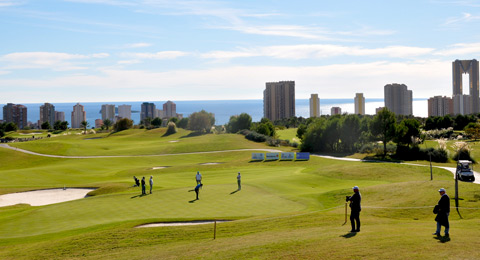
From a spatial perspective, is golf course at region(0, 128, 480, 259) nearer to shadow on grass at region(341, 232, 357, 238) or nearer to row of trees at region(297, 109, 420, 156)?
shadow on grass at region(341, 232, 357, 238)

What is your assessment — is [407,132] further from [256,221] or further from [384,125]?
[256,221]

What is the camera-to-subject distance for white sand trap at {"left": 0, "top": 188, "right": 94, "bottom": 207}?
1412 inches

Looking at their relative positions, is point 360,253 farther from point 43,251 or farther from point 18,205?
point 18,205

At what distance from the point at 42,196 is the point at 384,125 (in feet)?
196

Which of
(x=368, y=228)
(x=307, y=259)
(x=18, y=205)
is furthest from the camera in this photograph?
(x=18, y=205)

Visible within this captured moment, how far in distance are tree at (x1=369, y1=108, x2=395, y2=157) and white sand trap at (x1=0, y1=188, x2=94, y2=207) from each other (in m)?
54.2

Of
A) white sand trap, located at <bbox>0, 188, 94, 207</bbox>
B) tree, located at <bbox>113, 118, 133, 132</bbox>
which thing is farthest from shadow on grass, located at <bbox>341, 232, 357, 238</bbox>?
tree, located at <bbox>113, 118, 133, 132</bbox>

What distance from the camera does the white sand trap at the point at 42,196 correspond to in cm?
3588

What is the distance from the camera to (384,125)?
7438 centimetres

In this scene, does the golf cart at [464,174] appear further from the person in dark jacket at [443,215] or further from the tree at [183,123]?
the tree at [183,123]

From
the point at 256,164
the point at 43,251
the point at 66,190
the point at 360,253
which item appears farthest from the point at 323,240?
→ the point at 256,164

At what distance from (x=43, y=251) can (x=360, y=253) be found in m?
14.3

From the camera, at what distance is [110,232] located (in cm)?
2038

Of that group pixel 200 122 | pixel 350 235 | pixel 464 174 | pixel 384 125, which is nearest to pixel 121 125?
pixel 200 122
